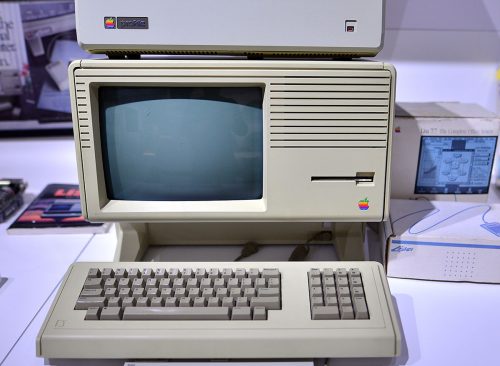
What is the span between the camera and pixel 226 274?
0.84 metres

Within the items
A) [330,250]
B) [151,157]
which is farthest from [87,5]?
[330,250]

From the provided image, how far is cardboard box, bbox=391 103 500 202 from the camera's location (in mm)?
1063

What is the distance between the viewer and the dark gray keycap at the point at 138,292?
80 centimetres

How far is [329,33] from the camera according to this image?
32.3 inches

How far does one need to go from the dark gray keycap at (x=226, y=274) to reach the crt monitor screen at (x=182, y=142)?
0.14 meters

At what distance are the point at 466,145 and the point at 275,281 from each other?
0.55m

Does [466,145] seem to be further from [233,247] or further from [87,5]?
[87,5]

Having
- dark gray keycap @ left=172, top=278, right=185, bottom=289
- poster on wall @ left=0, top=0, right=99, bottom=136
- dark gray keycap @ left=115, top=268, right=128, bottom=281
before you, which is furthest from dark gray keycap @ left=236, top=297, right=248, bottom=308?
poster on wall @ left=0, top=0, right=99, bottom=136

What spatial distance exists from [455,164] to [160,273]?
69 centimetres

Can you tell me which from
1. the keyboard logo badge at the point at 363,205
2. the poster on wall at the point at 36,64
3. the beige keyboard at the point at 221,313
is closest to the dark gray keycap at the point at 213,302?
the beige keyboard at the point at 221,313

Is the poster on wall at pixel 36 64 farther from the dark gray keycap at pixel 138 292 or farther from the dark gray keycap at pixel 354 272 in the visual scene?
the dark gray keycap at pixel 354 272

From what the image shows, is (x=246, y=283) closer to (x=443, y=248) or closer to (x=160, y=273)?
(x=160, y=273)

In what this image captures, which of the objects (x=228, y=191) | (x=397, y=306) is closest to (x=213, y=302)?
(x=228, y=191)

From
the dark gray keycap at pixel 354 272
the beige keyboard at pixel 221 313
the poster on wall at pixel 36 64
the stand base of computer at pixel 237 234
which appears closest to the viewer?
the beige keyboard at pixel 221 313
